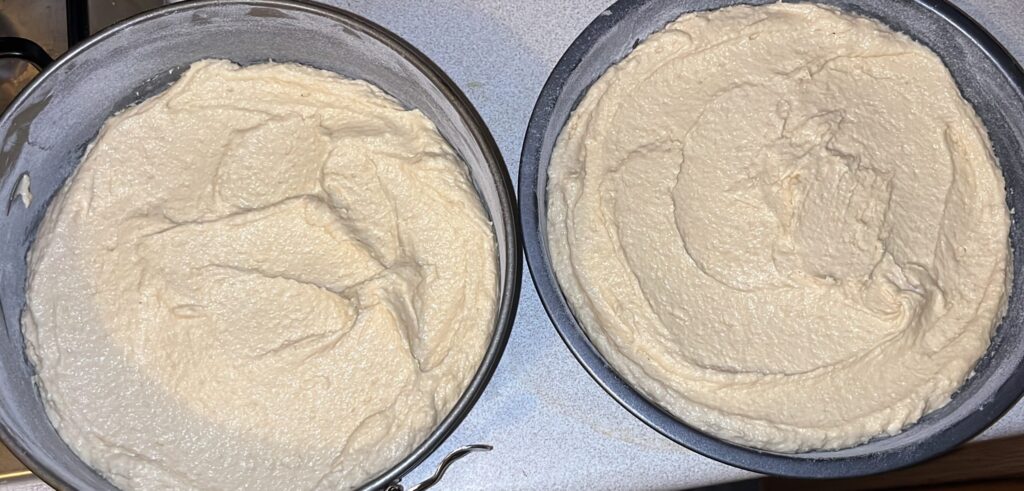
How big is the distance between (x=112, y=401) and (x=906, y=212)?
1.60 metres

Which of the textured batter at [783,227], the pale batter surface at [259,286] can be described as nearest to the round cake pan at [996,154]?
the textured batter at [783,227]

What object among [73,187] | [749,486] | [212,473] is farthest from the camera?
[749,486]

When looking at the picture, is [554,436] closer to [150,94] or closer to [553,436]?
[553,436]

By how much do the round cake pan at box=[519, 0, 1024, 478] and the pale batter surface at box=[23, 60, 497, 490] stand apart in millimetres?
151

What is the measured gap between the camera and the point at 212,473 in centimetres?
144

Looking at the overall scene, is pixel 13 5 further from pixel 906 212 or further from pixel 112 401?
Answer: pixel 906 212

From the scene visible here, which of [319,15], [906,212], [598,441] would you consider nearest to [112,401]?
[319,15]

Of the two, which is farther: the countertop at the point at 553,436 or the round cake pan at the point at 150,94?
the countertop at the point at 553,436

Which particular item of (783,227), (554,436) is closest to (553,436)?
(554,436)

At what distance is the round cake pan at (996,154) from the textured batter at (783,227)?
0.11 ft

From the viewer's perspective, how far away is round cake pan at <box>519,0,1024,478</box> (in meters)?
1.35

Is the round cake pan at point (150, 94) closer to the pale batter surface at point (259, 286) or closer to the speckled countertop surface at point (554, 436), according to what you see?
the pale batter surface at point (259, 286)

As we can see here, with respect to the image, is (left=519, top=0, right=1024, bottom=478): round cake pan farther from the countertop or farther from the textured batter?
the countertop

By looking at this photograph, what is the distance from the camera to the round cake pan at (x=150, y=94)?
55.8 inches
